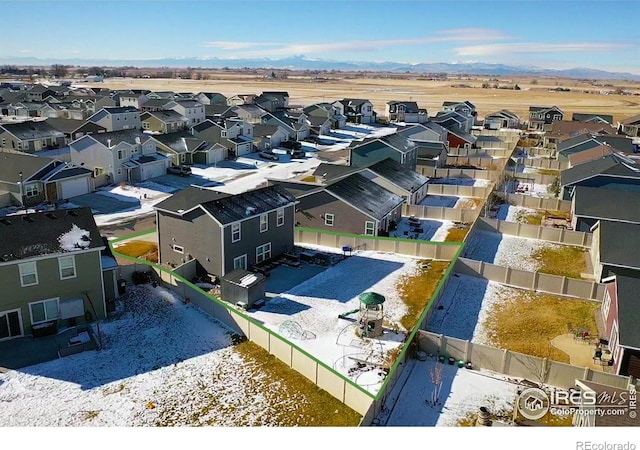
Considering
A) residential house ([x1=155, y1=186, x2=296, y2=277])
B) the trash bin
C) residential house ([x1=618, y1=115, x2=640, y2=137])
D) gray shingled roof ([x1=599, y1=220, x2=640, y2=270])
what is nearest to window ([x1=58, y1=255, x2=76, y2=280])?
the trash bin

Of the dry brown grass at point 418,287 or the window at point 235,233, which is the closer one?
the dry brown grass at point 418,287

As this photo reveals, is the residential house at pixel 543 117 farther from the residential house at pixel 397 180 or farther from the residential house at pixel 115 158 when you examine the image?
the residential house at pixel 115 158

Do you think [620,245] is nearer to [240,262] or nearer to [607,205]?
[607,205]

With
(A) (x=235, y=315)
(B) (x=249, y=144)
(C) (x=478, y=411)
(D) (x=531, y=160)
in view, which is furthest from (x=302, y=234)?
(D) (x=531, y=160)

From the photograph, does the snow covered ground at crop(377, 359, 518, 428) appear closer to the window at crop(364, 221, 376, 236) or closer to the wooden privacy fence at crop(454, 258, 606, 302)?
the wooden privacy fence at crop(454, 258, 606, 302)

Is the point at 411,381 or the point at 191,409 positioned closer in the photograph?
the point at 191,409

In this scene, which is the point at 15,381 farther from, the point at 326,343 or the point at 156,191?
the point at 156,191

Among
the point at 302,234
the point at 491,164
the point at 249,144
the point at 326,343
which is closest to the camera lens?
the point at 326,343

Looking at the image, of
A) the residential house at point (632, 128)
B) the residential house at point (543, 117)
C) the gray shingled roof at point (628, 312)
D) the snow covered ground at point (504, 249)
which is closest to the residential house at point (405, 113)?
the residential house at point (543, 117)
